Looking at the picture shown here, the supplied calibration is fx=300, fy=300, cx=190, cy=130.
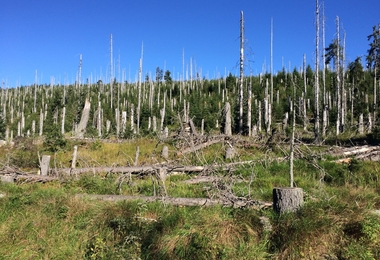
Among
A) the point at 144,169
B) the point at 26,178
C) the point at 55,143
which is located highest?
the point at 55,143

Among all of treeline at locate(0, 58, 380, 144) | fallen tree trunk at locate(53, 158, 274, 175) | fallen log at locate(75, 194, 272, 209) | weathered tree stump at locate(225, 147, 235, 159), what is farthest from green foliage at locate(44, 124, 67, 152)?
treeline at locate(0, 58, 380, 144)

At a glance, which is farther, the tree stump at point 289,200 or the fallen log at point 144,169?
the fallen log at point 144,169

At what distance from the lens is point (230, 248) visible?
4.07 metres

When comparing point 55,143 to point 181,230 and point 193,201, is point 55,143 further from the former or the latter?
point 181,230

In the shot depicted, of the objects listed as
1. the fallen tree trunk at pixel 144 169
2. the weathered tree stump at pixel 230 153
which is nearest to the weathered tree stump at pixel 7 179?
the fallen tree trunk at pixel 144 169

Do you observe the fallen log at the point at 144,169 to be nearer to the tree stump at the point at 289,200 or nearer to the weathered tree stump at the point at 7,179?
the weathered tree stump at the point at 7,179

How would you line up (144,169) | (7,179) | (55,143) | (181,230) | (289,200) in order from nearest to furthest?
(181,230)
(289,200)
(7,179)
(144,169)
(55,143)

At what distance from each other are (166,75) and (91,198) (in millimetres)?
61400

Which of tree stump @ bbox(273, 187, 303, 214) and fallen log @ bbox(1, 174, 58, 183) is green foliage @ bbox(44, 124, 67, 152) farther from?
tree stump @ bbox(273, 187, 303, 214)

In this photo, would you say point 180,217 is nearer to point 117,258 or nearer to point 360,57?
point 117,258

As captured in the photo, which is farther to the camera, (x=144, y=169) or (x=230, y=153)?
(x=230, y=153)

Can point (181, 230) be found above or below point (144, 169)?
below

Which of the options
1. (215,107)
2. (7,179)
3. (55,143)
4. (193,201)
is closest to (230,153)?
(193,201)

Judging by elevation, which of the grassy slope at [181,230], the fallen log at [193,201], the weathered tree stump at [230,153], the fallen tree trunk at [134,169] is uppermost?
the weathered tree stump at [230,153]
